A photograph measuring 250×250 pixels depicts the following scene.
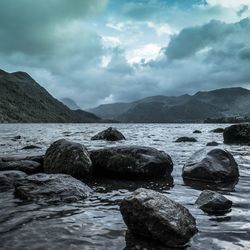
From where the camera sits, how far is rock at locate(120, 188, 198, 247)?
24.3ft

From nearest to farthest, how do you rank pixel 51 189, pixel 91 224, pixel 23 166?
pixel 91 224
pixel 51 189
pixel 23 166

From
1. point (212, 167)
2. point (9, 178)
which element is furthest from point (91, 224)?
point (212, 167)

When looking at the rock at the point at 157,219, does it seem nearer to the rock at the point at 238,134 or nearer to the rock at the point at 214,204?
the rock at the point at 214,204

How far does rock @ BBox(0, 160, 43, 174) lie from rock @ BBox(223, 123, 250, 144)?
25903mm

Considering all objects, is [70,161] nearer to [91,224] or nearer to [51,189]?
[51,189]

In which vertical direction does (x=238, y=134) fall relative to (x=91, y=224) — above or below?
above

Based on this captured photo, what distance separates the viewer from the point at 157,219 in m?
7.56

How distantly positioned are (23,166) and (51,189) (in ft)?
17.0

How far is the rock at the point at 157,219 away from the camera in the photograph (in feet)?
24.3

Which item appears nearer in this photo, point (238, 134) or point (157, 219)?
point (157, 219)

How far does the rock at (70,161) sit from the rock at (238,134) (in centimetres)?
2525

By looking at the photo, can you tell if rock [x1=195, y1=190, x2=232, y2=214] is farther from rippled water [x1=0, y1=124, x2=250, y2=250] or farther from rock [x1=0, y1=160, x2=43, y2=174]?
rock [x1=0, y1=160, x2=43, y2=174]

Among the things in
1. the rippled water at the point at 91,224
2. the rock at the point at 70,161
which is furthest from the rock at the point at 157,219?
the rock at the point at 70,161

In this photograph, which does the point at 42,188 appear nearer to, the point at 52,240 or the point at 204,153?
the point at 52,240
